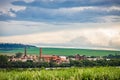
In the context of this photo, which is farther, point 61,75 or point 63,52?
point 63,52

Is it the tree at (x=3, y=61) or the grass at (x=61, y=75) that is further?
the tree at (x=3, y=61)

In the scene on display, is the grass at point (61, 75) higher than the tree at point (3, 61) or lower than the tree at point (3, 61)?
lower

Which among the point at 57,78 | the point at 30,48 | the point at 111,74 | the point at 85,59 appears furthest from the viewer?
the point at 85,59

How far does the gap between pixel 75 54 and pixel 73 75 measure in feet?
31.4

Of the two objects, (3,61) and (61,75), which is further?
(3,61)

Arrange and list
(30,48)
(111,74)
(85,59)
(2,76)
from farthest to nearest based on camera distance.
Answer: (85,59) < (30,48) < (111,74) < (2,76)

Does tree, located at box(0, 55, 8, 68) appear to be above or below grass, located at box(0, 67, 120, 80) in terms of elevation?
above

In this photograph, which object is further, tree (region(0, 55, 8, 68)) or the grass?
tree (region(0, 55, 8, 68))

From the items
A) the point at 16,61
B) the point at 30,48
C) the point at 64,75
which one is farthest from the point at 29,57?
the point at 64,75

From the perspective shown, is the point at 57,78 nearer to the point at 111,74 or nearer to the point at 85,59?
the point at 111,74

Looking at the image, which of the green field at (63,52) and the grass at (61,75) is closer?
the grass at (61,75)

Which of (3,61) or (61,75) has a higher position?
(3,61)

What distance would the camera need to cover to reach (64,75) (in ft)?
34.7

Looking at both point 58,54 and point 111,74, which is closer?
point 111,74
